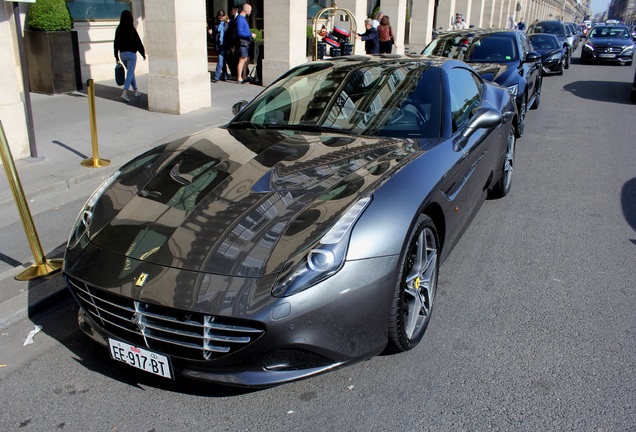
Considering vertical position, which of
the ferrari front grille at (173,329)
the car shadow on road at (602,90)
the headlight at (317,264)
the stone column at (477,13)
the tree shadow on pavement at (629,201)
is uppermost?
the stone column at (477,13)

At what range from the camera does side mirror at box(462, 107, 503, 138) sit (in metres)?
4.21

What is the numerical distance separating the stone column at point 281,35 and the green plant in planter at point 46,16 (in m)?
4.77

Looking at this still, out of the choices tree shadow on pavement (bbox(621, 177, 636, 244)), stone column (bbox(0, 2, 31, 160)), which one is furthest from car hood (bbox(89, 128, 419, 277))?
stone column (bbox(0, 2, 31, 160))

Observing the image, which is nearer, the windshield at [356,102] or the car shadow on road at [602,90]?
the windshield at [356,102]

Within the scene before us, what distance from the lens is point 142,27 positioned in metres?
14.6

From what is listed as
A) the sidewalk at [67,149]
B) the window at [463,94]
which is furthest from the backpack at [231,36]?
the window at [463,94]

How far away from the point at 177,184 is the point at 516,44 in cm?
886

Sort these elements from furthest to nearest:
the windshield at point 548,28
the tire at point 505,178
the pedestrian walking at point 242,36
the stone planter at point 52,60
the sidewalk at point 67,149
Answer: the windshield at point 548,28, the pedestrian walking at point 242,36, the stone planter at point 52,60, the tire at point 505,178, the sidewalk at point 67,149

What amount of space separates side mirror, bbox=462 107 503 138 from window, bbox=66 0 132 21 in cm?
1127

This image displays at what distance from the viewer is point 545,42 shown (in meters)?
19.7

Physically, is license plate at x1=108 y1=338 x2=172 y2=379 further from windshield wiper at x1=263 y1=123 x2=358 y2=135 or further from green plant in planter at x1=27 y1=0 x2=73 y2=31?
green plant in planter at x1=27 y1=0 x2=73 y2=31

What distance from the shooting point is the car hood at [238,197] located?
279 cm

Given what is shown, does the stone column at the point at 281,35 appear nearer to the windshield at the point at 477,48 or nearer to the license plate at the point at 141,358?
the windshield at the point at 477,48

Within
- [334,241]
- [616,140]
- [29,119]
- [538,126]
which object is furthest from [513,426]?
[538,126]
